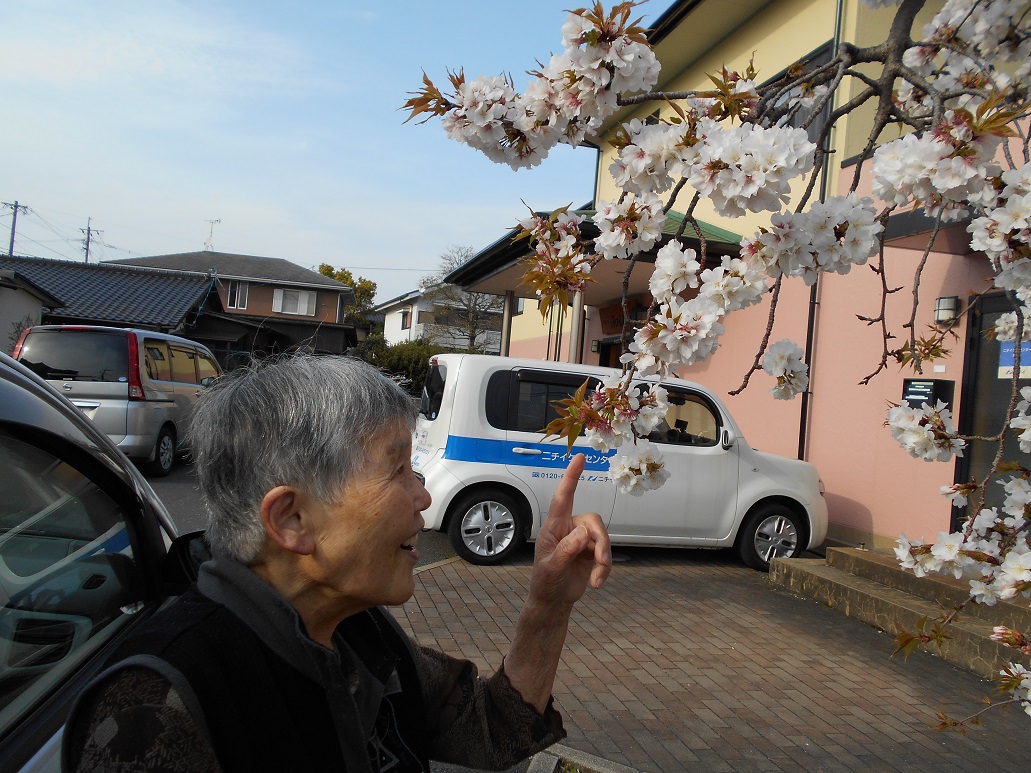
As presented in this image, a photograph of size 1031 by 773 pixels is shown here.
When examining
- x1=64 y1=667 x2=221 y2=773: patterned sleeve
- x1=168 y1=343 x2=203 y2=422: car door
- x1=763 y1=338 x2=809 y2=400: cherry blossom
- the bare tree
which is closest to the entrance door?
x1=763 y1=338 x2=809 y2=400: cherry blossom

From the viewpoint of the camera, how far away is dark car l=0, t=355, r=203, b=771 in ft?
5.13

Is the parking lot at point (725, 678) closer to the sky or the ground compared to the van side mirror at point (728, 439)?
closer to the ground

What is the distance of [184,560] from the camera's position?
1.88 meters

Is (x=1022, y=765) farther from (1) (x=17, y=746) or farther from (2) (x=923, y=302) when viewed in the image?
(2) (x=923, y=302)

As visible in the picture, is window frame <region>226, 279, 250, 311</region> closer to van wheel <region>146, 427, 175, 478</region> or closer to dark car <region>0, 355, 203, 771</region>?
van wheel <region>146, 427, 175, 478</region>

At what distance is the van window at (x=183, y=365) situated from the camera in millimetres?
12383

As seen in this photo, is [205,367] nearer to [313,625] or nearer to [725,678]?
[725,678]

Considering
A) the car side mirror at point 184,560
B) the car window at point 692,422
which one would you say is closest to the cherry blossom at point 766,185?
the car side mirror at point 184,560

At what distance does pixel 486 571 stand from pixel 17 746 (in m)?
6.10

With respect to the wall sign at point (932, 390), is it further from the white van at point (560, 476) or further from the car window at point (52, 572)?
the car window at point (52, 572)

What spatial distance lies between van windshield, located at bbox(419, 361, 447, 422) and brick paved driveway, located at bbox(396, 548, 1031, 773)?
1528 millimetres

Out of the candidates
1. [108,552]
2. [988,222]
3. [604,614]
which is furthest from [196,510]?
[988,222]

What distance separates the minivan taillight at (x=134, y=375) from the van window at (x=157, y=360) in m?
0.27

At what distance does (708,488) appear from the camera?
7902 millimetres
